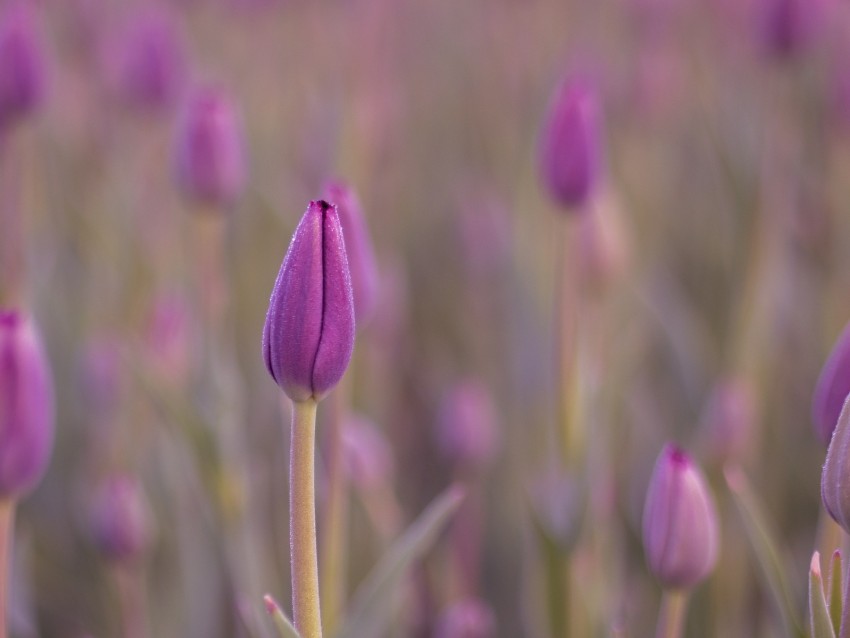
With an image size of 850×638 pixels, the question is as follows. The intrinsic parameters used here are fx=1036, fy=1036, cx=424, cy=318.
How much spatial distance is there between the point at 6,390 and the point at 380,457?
1.47 ft

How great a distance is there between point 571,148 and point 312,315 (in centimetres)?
34

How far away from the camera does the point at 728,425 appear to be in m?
0.85

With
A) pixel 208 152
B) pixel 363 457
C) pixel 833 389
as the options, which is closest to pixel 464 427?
pixel 363 457

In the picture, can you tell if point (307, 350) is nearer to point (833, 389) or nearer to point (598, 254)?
point (833, 389)

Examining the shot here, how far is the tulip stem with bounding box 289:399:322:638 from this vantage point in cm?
39

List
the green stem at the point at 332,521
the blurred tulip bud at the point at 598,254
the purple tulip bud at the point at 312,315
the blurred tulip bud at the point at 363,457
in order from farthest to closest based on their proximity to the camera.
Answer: the blurred tulip bud at the point at 598,254 → the blurred tulip bud at the point at 363,457 → the green stem at the point at 332,521 → the purple tulip bud at the point at 312,315

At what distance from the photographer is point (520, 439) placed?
101 cm

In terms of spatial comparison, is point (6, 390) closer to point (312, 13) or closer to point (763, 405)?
point (763, 405)

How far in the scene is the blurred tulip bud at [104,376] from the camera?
2.82 feet

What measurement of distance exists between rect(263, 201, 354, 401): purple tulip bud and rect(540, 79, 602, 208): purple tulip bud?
0.32m

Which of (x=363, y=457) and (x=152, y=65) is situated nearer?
(x=363, y=457)

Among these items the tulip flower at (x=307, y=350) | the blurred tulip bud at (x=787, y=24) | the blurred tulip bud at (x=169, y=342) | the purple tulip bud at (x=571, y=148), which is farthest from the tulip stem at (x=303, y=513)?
the blurred tulip bud at (x=787, y=24)

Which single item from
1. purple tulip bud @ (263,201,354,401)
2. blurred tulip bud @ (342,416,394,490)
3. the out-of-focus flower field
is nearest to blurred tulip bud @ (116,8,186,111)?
Answer: the out-of-focus flower field

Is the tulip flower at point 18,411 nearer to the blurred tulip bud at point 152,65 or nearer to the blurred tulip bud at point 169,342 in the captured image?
the blurred tulip bud at point 169,342
